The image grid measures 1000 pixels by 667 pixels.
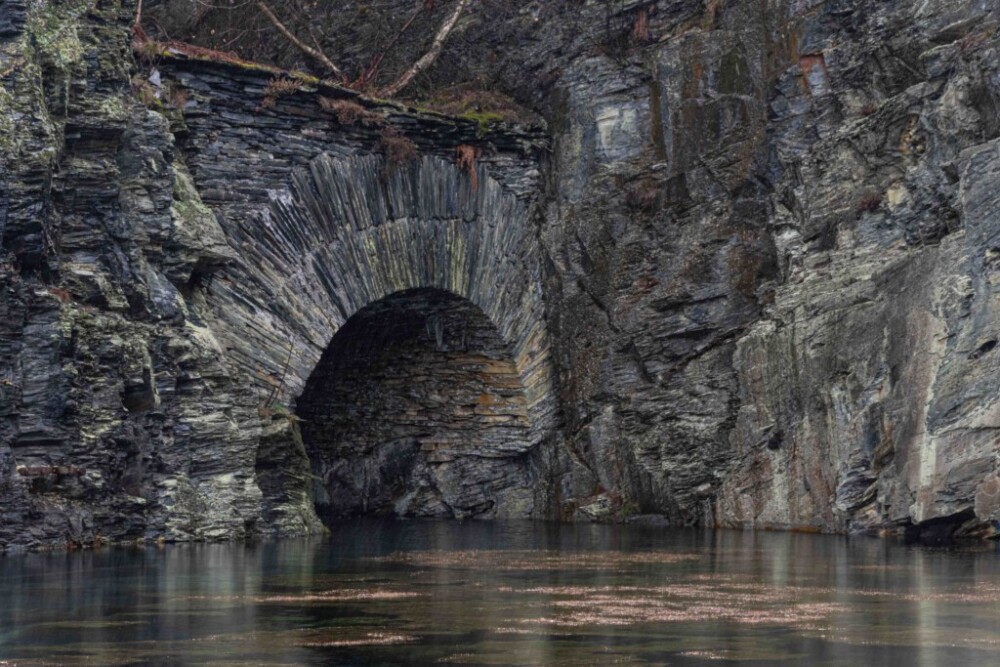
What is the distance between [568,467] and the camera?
33.2m

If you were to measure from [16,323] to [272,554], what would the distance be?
16.8ft

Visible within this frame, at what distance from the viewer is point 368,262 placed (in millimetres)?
30359

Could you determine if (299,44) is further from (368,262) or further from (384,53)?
(368,262)

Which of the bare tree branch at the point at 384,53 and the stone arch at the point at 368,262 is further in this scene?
the bare tree branch at the point at 384,53

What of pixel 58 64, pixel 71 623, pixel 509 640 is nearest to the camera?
pixel 509 640

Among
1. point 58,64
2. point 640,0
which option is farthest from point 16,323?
point 640,0

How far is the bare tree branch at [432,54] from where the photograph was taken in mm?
33781

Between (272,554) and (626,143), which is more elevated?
(626,143)

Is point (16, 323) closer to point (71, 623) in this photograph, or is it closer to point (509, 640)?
point (71, 623)

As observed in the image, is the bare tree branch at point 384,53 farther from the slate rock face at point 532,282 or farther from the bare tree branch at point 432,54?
the slate rock face at point 532,282

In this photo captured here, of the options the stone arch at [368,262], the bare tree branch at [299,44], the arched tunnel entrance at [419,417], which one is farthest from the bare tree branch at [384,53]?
the arched tunnel entrance at [419,417]

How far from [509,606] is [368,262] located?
1649 centimetres

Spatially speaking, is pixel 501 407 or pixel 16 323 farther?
pixel 501 407

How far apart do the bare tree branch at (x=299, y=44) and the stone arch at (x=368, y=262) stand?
365 cm
